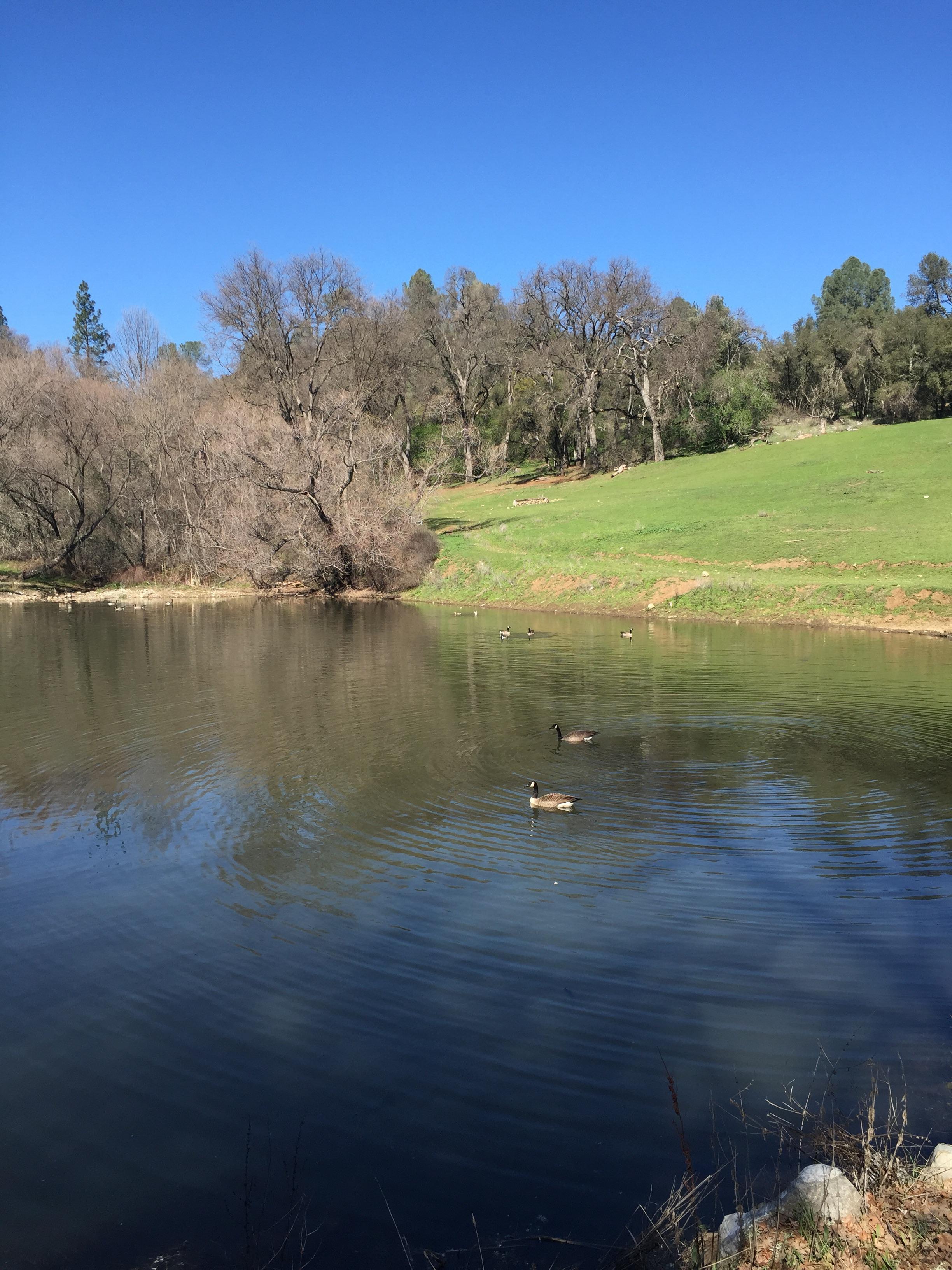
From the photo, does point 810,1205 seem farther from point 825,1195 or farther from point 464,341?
point 464,341

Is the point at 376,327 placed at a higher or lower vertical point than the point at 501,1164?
higher

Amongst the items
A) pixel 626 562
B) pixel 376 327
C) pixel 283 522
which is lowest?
pixel 626 562

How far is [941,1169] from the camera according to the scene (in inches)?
199

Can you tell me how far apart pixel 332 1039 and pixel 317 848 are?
448cm

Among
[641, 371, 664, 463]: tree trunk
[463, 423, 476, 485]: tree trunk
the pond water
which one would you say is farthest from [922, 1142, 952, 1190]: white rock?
[641, 371, 664, 463]: tree trunk

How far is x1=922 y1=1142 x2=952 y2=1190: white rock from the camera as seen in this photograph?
16.4 ft

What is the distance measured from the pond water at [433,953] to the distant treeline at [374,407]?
2867 centimetres

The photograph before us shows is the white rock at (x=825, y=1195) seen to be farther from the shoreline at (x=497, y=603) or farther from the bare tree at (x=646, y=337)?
the bare tree at (x=646, y=337)

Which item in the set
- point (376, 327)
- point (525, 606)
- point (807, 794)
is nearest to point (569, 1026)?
point (807, 794)

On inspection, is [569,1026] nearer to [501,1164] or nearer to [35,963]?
[501,1164]

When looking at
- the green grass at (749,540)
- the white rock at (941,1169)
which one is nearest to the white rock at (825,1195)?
the white rock at (941,1169)

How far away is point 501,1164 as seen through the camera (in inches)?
236

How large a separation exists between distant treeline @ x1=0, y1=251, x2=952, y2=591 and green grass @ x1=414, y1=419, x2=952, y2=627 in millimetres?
5634

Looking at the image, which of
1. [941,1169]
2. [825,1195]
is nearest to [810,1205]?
[825,1195]
